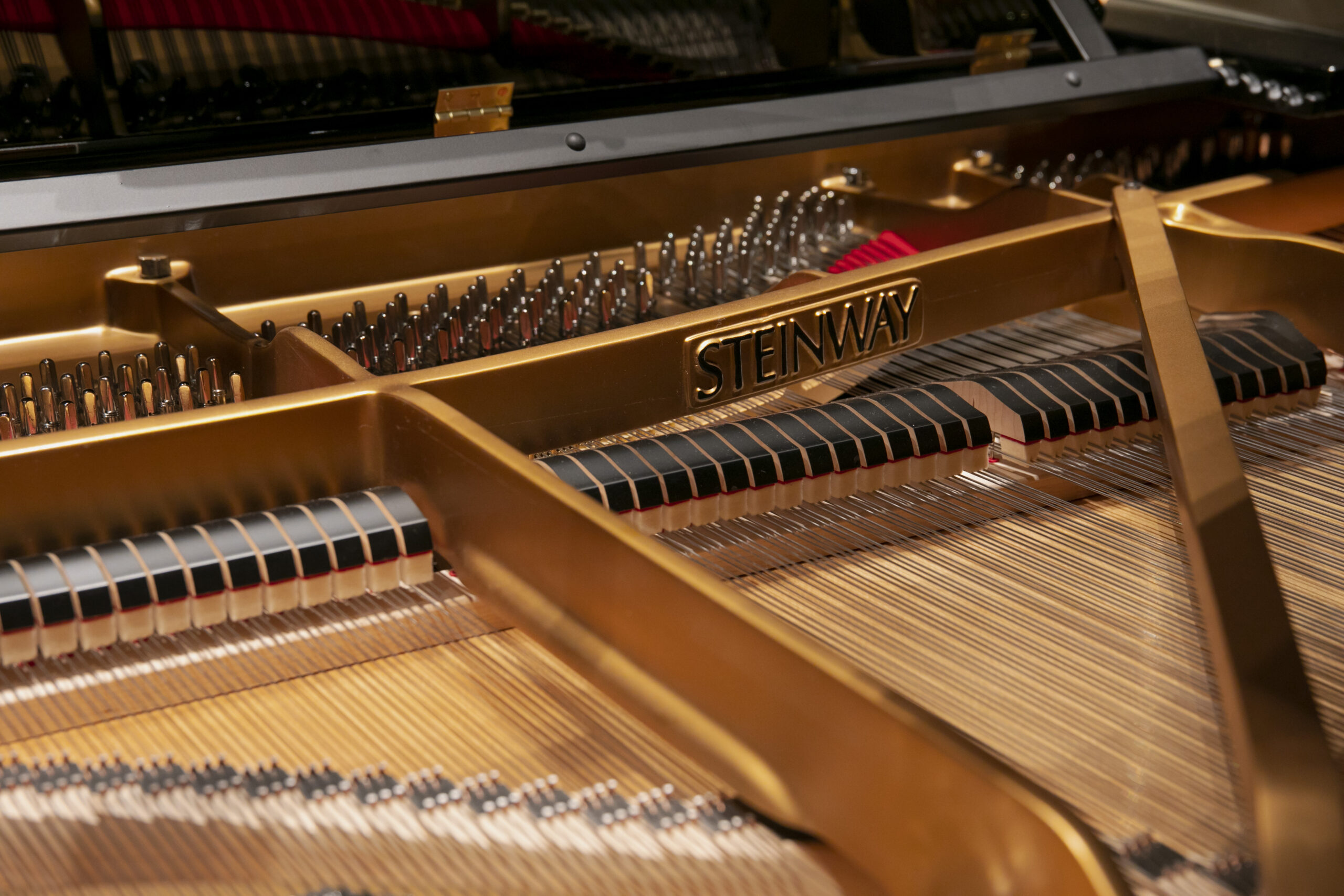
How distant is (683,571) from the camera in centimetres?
127

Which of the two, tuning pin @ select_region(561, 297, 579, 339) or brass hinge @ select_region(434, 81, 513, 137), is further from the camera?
brass hinge @ select_region(434, 81, 513, 137)

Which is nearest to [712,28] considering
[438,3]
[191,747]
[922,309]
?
[438,3]

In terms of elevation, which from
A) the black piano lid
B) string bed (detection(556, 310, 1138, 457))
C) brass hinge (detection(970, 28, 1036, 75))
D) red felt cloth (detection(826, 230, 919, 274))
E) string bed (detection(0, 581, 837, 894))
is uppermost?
brass hinge (detection(970, 28, 1036, 75))

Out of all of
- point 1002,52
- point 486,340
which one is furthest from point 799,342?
point 1002,52

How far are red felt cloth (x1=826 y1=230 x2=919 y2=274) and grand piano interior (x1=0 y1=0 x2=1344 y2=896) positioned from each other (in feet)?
0.04

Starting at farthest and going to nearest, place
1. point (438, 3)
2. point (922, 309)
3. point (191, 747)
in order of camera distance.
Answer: point (438, 3)
point (922, 309)
point (191, 747)

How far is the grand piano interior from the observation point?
1252 millimetres

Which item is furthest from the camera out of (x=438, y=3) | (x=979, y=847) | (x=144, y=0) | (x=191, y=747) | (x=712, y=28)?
(x=712, y=28)

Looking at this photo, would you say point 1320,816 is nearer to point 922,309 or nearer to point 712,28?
point 922,309

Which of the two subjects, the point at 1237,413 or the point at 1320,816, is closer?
the point at 1320,816

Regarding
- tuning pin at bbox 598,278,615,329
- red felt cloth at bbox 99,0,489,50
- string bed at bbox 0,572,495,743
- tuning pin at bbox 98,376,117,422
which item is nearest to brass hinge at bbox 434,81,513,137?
red felt cloth at bbox 99,0,489,50

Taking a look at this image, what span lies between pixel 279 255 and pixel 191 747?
109cm

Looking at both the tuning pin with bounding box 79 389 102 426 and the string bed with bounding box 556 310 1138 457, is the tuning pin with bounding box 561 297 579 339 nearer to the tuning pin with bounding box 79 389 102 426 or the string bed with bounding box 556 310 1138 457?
the string bed with bounding box 556 310 1138 457

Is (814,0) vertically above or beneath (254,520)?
above
